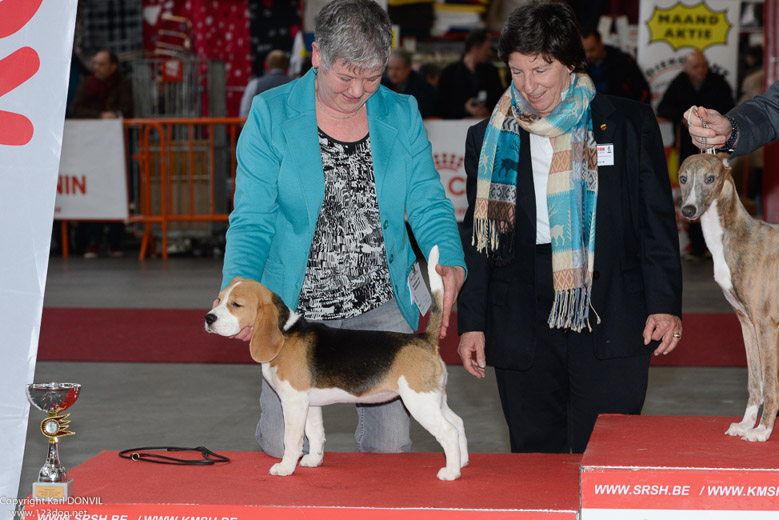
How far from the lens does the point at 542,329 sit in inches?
114

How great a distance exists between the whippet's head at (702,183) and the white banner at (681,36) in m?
8.50

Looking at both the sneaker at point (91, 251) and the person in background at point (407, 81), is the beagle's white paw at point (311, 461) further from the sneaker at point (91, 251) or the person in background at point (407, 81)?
the sneaker at point (91, 251)

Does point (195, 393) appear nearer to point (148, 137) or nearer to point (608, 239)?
point (608, 239)

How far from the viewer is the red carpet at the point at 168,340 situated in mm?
6348

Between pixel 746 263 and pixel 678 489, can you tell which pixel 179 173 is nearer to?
pixel 746 263

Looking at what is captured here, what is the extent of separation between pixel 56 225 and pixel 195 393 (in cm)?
714

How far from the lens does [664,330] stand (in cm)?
266

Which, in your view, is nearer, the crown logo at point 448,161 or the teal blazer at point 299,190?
the teal blazer at point 299,190

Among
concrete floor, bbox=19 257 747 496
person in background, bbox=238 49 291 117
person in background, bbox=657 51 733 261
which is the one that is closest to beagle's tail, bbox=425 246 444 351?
concrete floor, bbox=19 257 747 496

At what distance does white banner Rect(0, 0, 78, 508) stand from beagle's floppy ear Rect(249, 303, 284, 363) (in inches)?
29.2

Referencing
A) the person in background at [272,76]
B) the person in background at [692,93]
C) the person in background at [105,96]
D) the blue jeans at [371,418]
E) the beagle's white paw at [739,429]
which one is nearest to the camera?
the beagle's white paw at [739,429]

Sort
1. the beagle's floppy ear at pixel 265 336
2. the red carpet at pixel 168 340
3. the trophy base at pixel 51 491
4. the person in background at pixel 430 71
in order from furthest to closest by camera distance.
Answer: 1. the person in background at pixel 430 71
2. the red carpet at pixel 168 340
3. the beagle's floppy ear at pixel 265 336
4. the trophy base at pixel 51 491

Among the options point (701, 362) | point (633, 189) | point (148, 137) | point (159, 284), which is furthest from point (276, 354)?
point (148, 137)

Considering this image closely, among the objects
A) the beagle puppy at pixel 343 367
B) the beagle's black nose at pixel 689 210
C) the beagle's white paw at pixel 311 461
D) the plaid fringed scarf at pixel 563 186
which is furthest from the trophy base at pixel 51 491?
the beagle's black nose at pixel 689 210
